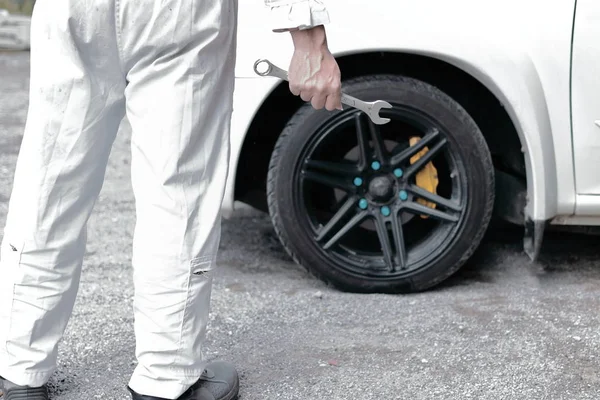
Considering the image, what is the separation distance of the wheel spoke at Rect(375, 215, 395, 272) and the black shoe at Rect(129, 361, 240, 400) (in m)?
0.90

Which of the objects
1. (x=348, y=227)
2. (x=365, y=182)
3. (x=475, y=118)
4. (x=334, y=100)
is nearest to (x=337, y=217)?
(x=348, y=227)

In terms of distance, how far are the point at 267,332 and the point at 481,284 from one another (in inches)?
37.6

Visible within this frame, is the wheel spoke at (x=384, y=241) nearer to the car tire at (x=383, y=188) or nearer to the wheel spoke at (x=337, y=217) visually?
the car tire at (x=383, y=188)

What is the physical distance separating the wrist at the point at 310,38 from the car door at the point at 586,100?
1.31 meters

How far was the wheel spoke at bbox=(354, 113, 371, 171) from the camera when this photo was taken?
3.29 m

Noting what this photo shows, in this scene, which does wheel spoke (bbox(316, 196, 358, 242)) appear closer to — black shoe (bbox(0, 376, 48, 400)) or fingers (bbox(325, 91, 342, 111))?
fingers (bbox(325, 91, 342, 111))

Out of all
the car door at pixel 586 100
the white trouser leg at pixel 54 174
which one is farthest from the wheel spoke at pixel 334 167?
the white trouser leg at pixel 54 174

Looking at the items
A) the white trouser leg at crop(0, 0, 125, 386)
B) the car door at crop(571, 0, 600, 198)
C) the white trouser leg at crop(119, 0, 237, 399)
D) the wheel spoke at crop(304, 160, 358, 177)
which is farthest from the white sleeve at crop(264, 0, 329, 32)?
the car door at crop(571, 0, 600, 198)

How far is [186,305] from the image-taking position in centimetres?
229

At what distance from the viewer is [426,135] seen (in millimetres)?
3344

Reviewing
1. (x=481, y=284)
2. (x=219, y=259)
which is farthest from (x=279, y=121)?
(x=481, y=284)

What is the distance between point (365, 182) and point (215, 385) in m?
1.12

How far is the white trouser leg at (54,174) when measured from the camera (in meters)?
2.19

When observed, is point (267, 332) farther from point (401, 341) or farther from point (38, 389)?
point (38, 389)
